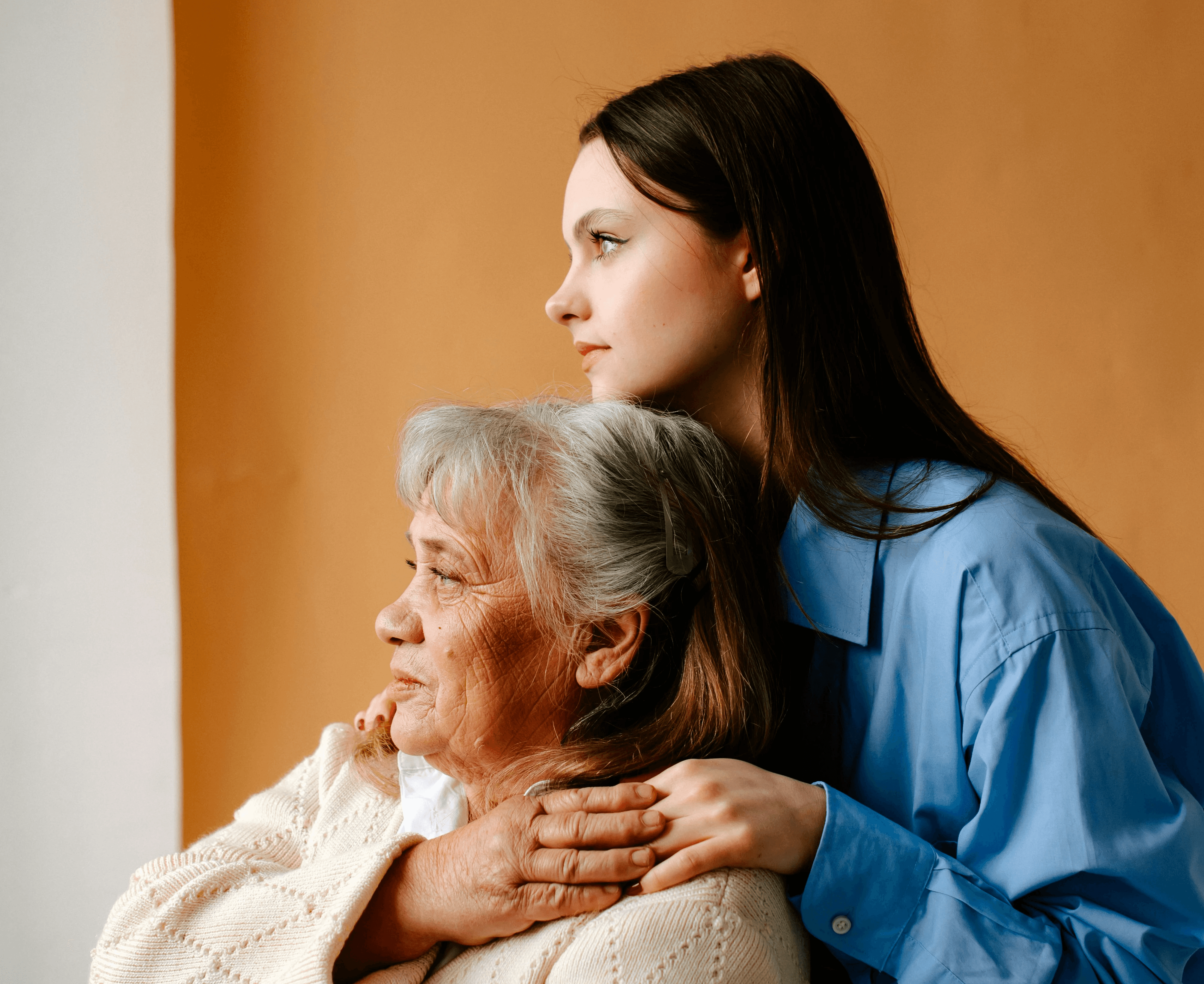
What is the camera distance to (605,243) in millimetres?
Answer: 1556

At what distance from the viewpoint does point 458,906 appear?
1198mm

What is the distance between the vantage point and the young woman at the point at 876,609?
117 cm

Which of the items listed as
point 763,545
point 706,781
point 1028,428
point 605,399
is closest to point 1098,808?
point 706,781

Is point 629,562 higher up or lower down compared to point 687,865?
higher up

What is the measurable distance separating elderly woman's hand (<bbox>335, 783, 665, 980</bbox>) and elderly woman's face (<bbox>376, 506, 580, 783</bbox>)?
15cm

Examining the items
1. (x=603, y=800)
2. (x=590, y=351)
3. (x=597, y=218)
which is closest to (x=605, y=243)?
(x=597, y=218)

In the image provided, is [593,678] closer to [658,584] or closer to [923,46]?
[658,584]

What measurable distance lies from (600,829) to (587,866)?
0.04m

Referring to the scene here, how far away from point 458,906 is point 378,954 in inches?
6.0

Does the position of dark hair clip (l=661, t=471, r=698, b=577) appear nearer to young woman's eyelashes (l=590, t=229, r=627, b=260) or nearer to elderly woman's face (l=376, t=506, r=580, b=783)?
elderly woman's face (l=376, t=506, r=580, b=783)

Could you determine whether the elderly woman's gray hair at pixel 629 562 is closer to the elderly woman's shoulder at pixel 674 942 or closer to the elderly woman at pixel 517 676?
the elderly woman at pixel 517 676

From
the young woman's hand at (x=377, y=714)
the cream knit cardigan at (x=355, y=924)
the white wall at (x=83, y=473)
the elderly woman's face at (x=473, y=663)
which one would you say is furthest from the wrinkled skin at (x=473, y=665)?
the white wall at (x=83, y=473)

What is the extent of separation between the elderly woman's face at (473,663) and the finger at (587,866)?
0.25 meters

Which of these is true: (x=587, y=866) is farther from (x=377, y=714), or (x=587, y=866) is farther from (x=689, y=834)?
(x=377, y=714)
